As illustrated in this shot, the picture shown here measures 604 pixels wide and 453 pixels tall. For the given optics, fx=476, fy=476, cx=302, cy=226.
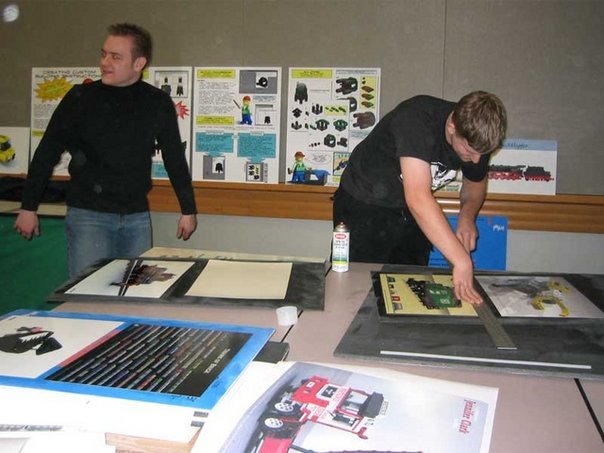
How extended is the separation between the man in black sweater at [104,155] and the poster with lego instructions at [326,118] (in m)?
0.92

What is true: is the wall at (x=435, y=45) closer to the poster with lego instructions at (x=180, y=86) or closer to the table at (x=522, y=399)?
the poster with lego instructions at (x=180, y=86)

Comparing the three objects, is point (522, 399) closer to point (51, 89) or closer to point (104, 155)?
point (104, 155)

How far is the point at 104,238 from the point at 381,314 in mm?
1362

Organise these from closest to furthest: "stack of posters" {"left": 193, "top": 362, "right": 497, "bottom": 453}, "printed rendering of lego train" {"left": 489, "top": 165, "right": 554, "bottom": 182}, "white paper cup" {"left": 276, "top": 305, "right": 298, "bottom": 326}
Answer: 1. "stack of posters" {"left": 193, "top": 362, "right": 497, "bottom": 453}
2. "white paper cup" {"left": 276, "top": 305, "right": 298, "bottom": 326}
3. "printed rendering of lego train" {"left": 489, "top": 165, "right": 554, "bottom": 182}

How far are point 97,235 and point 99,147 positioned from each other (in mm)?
357

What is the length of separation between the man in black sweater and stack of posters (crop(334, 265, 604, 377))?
1185 millimetres

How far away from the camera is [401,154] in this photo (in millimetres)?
1392

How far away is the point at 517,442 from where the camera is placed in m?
0.62

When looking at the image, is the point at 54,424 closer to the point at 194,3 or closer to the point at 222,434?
the point at 222,434

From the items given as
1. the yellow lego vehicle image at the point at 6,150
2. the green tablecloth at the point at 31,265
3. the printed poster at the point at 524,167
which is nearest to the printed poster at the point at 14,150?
the yellow lego vehicle image at the point at 6,150

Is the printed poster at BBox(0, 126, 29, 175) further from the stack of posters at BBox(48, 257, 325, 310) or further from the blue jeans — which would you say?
the stack of posters at BBox(48, 257, 325, 310)

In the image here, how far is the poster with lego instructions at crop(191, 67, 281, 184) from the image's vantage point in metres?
2.74

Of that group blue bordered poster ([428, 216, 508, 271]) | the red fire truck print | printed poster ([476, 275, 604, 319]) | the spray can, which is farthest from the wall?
the red fire truck print

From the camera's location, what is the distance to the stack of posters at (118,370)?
0.63m
